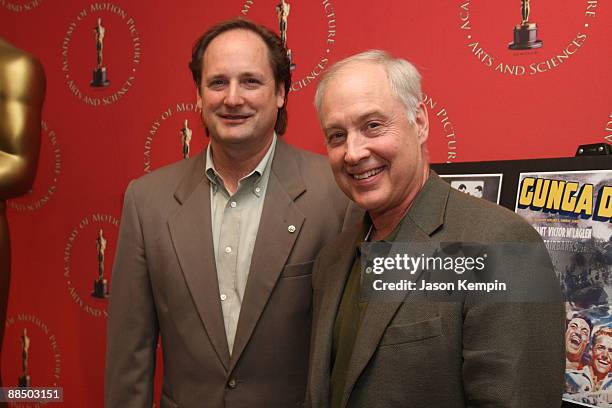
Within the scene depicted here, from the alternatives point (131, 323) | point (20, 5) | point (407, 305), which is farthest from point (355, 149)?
point (20, 5)

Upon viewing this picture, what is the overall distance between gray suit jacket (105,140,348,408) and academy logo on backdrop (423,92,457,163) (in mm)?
425

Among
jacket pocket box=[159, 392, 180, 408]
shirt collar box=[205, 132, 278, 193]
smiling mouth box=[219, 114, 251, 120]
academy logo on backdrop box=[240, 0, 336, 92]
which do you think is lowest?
jacket pocket box=[159, 392, 180, 408]

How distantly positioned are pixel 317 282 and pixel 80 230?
1485 mm

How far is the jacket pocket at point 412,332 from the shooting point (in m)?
0.94

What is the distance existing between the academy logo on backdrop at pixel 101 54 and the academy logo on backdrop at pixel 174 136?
196mm

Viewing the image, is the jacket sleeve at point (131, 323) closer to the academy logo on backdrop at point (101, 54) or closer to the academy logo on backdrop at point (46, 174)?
the academy logo on backdrop at point (101, 54)

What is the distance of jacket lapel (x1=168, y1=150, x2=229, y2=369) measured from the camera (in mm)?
1369

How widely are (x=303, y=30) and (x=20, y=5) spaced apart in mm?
1257

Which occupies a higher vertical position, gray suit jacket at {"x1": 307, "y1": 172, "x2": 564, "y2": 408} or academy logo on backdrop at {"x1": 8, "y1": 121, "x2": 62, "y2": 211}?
academy logo on backdrop at {"x1": 8, "y1": 121, "x2": 62, "y2": 211}

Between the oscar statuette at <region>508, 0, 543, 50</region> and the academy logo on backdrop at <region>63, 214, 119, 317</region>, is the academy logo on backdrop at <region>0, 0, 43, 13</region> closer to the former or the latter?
the academy logo on backdrop at <region>63, 214, 119, 317</region>

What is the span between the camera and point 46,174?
97.8 inches

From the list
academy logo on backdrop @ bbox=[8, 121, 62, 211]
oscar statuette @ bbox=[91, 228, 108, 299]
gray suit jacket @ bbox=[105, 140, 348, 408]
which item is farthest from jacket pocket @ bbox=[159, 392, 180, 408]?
academy logo on backdrop @ bbox=[8, 121, 62, 211]

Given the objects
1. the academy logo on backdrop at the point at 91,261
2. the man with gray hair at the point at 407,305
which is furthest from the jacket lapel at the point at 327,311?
the academy logo on backdrop at the point at 91,261

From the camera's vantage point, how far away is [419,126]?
1.09 metres
